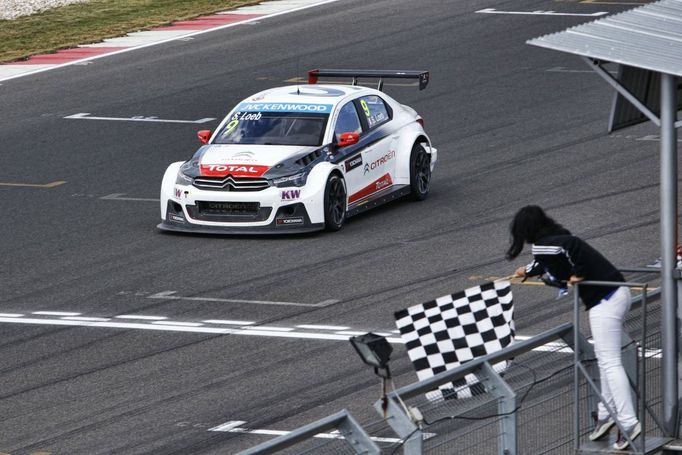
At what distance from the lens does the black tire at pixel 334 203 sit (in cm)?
1748

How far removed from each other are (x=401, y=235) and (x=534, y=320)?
13.2ft

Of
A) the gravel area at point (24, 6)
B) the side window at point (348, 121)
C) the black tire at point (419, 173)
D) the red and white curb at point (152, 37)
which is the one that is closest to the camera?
the side window at point (348, 121)

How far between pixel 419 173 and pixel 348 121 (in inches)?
50.7

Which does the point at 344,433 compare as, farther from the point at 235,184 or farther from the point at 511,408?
the point at 235,184

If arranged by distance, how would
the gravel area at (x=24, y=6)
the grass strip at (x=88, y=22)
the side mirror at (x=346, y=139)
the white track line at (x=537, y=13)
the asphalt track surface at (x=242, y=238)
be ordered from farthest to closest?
1. the gravel area at (x=24, y=6)
2. the grass strip at (x=88, y=22)
3. the white track line at (x=537, y=13)
4. the side mirror at (x=346, y=139)
5. the asphalt track surface at (x=242, y=238)

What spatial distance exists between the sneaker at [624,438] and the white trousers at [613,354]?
34 mm

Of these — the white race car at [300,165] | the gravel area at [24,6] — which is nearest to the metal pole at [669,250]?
the white race car at [300,165]

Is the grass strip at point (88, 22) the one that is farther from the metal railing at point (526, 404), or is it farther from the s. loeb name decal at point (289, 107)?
the metal railing at point (526, 404)

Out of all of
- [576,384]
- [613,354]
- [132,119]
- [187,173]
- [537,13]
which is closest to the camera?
Answer: [576,384]

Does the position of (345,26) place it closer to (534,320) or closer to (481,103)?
(481,103)

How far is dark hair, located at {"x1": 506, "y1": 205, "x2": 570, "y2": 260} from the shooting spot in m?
9.34

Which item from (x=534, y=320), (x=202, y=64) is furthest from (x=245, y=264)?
(x=202, y=64)

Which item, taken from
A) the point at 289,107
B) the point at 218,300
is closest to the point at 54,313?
the point at 218,300

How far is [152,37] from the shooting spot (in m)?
33.7
